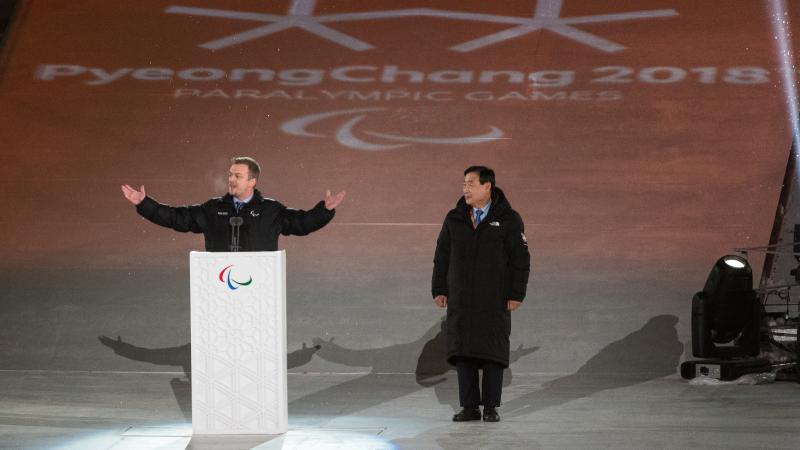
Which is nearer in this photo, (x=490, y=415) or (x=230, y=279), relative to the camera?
(x=230, y=279)

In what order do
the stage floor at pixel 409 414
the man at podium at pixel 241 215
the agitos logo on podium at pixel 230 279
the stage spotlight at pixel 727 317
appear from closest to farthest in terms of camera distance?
the stage floor at pixel 409 414 < the agitos logo on podium at pixel 230 279 < the man at podium at pixel 241 215 < the stage spotlight at pixel 727 317

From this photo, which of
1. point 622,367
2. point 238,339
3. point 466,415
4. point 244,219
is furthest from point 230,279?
point 622,367

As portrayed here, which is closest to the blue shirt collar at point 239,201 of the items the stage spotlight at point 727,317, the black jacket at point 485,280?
the black jacket at point 485,280

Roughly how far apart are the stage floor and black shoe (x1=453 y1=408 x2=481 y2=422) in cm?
6

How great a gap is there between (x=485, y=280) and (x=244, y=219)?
1292 mm

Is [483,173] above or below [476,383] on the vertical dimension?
above

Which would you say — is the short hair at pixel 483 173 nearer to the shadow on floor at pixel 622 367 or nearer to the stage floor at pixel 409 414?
the stage floor at pixel 409 414

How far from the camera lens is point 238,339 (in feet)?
19.6

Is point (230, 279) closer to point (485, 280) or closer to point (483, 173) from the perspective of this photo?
point (485, 280)

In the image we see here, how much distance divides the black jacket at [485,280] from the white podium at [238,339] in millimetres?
1019

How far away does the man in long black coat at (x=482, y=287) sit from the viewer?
6453 millimetres

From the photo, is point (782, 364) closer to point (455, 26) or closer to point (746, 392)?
point (746, 392)

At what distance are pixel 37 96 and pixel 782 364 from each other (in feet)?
20.8

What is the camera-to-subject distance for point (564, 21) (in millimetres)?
10719
